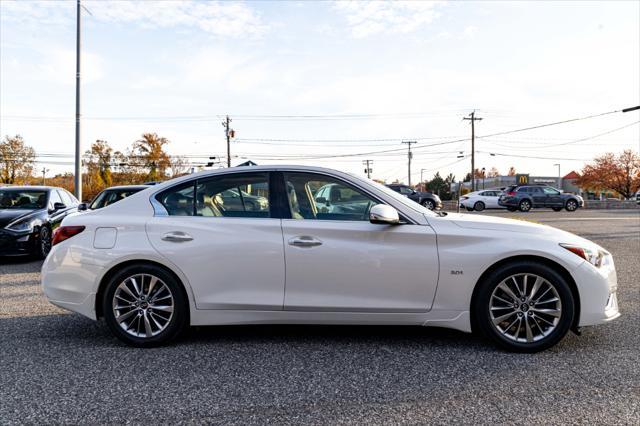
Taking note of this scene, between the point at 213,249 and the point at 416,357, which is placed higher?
the point at 213,249

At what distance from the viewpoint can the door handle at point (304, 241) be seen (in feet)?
12.2

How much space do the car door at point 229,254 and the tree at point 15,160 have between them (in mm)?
59030

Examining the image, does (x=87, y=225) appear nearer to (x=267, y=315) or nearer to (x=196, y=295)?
(x=196, y=295)

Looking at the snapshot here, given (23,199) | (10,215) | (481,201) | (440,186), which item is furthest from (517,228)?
(440,186)

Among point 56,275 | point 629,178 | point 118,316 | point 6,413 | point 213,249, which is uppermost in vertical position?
point 629,178

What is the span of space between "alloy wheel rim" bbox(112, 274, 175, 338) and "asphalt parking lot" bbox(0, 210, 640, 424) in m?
0.19

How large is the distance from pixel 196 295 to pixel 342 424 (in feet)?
5.79

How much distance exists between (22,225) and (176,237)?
22.1ft

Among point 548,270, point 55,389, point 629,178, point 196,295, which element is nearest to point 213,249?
point 196,295

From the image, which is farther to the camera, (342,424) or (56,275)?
(56,275)

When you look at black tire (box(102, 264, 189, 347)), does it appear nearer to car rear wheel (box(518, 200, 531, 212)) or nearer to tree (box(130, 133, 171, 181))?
car rear wheel (box(518, 200, 531, 212))

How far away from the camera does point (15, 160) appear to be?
2083 inches

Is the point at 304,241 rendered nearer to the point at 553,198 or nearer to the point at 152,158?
the point at 553,198

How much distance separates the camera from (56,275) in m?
Answer: 3.97
